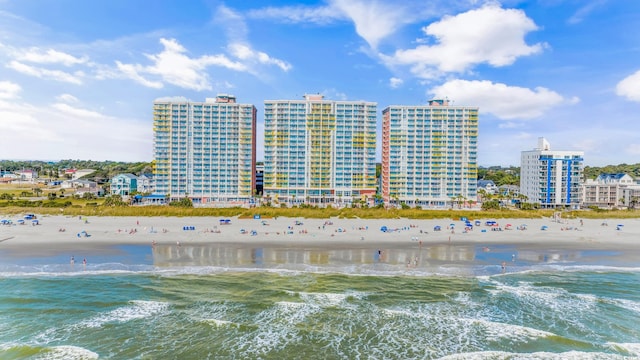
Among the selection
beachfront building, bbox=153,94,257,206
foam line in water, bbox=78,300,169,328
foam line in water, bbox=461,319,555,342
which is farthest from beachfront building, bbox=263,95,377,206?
foam line in water, bbox=461,319,555,342

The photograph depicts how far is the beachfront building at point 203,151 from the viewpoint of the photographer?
102m

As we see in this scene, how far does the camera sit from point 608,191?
11338cm

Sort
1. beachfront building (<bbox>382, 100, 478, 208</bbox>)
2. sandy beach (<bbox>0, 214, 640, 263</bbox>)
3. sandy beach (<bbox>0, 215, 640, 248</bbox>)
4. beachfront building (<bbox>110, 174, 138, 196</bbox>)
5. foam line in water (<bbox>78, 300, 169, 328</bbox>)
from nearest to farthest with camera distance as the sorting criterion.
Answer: foam line in water (<bbox>78, 300, 169, 328</bbox>), sandy beach (<bbox>0, 214, 640, 263</bbox>), sandy beach (<bbox>0, 215, 640, 248</bbox>), beachfront building (<bbox>382, 100, 478, 208</bbox>), beachfront building (<bbox>110, 174, 138, 196</bbox>)

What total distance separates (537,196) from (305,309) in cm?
9568

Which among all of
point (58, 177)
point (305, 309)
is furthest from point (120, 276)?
point (58, 177)

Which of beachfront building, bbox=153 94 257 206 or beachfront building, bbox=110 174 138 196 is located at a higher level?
beachfront building, bbox=153 94 257 206

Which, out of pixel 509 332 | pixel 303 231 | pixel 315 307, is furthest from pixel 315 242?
pixel 509 332

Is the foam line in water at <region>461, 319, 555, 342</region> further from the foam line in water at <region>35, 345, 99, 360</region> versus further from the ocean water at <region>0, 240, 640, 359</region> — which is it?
the foam line in water at <region>35, 345, 99, 360</region>

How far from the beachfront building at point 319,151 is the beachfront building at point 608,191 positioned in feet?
216

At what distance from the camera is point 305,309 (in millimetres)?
29141

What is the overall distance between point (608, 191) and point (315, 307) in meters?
119

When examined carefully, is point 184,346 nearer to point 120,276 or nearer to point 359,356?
point 359,356

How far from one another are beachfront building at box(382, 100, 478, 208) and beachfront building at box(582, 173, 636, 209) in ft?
127

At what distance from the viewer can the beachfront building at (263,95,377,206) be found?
104250 millimetres
